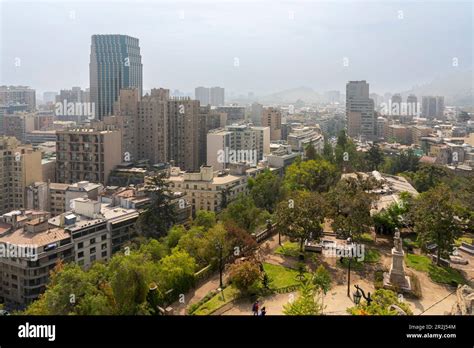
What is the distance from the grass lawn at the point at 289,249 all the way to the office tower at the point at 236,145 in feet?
32.2

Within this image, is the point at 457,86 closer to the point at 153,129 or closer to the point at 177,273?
the point at 177,273

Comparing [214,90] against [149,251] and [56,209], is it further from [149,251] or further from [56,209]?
[149,251]

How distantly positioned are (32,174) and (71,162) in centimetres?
191

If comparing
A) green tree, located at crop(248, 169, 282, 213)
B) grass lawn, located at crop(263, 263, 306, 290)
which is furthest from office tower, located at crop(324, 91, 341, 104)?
grass lawn, located at crop(263, 263, 306, 290)

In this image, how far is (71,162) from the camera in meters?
15.6

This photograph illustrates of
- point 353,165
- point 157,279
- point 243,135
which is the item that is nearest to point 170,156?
point 243,135

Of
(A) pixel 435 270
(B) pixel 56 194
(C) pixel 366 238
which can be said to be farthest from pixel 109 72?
(A) pixel 435 270

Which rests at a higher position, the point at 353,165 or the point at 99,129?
the point at 99,129

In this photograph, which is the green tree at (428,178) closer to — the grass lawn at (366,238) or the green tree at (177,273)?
the grass lawn at (366,238)

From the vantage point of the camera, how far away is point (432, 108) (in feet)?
112

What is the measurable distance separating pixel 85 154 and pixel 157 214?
671 cm

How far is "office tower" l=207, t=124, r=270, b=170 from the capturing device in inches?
715

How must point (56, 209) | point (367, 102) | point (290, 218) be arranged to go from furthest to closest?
point (367, 102)
point (56, 209)
point (290, 218)

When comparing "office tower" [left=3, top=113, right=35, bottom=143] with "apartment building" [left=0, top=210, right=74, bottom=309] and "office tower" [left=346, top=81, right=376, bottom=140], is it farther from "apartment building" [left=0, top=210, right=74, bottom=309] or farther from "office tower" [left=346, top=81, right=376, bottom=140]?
"office tower" [left=346, top=81, right=376, bottom=140]
